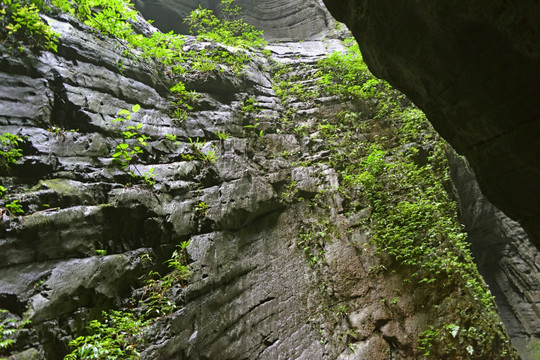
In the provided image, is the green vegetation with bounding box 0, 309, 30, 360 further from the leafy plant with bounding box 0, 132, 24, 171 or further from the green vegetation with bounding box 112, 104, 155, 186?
the green vegetation with bounding box 112, 104, 155, 186

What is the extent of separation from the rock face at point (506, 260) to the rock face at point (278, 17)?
9293 millimetres

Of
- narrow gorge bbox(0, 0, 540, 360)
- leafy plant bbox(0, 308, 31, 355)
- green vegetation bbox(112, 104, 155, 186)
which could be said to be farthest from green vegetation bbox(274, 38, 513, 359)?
leafy plant bbox(0, 308, 31, 355)

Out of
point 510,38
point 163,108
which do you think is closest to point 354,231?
point 510,38

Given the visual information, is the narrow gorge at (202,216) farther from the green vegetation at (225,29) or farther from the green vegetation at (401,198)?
the green vegetation at (225,29)

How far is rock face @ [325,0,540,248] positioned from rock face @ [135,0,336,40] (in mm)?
11570

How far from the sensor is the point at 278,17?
16078 millimetres

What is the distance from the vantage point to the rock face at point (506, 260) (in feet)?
43.0

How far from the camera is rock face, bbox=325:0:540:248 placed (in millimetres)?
2686

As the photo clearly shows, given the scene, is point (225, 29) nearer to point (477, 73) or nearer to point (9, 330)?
point (477, 73)

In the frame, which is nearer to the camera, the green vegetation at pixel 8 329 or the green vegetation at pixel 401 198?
the green vegetation at pixel 8 329

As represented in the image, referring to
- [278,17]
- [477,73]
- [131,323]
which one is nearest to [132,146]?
[131,323]

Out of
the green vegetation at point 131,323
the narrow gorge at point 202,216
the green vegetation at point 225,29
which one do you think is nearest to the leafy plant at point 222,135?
the narrow gorge at point 202,216

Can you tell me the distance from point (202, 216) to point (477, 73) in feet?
16.7

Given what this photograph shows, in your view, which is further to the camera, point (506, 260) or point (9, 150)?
point (506, 260)
